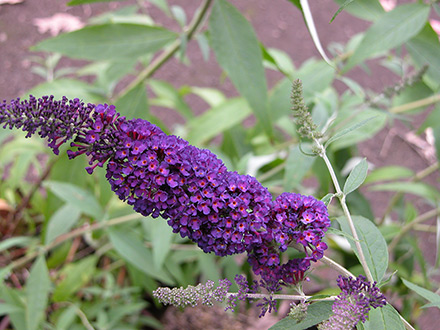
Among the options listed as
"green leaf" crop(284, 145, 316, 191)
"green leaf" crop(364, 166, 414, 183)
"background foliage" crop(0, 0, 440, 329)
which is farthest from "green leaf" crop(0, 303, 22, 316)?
"green leaf" crop(364, 166, 414, 183)

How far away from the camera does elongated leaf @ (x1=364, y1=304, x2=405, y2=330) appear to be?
1.98ft

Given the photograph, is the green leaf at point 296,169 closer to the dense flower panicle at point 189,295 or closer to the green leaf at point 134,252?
the green leaf at point 134,252

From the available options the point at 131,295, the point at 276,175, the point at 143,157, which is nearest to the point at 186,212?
the point at 143,157

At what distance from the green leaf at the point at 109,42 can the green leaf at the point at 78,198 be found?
35 centimetres

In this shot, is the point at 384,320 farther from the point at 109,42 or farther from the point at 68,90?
the point at 68,90

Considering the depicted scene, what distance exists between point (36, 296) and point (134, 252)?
0.27 m

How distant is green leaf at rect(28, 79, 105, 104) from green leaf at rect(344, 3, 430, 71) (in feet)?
2.62

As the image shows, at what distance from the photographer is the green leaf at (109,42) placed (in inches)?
49.0

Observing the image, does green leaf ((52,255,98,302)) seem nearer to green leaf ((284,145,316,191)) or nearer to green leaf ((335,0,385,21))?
green leaf ((284,145,316,191))

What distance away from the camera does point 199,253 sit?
1.46 meters

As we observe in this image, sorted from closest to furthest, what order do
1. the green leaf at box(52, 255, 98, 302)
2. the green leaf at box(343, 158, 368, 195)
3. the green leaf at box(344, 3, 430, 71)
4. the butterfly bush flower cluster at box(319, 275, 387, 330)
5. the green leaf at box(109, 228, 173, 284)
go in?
the butterfly bush flower cluster at box(319, 275, 387, 330)
the green leaf at box(343, 158, 368, 195)
the green leaf at box(344, 3, 430, 71)
the green leaf at box(109, 228, 173, 284)
the green leaf at box(52, 255, 98, 302)

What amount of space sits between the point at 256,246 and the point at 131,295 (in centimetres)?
Result: 124

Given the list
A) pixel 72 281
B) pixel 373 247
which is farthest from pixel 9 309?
pixel 373 247

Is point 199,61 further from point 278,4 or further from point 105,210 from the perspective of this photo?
point 105,210
